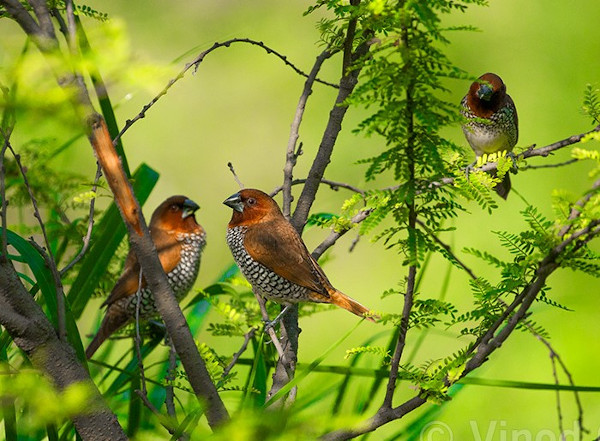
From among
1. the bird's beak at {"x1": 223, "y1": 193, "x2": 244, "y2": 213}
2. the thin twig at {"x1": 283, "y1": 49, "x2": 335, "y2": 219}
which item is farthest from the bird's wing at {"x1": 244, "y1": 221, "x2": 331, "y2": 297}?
the thin twig at {"x1": 283, "y1": 49, "x2": 335, "y2": 219}

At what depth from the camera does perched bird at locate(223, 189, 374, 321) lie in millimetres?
2854

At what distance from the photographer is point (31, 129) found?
1357 millimetres

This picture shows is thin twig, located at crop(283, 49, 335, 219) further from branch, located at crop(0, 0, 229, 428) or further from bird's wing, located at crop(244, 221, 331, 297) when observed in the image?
branch, located at crop(0, 0, 229, 428)

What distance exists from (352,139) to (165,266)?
2.46 metres

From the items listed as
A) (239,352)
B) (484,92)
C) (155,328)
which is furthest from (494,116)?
(239,352)

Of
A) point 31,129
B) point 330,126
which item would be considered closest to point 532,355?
point 330,126

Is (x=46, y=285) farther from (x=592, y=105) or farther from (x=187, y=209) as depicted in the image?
(x=187, y=209)

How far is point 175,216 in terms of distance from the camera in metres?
3.84

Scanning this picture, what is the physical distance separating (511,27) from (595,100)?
4.68 metres

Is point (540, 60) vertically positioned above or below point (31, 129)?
above

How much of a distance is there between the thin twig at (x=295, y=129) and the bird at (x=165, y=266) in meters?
0.92

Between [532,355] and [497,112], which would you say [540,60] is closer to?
[532,355]

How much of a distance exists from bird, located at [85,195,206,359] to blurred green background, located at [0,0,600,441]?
0.67 meters

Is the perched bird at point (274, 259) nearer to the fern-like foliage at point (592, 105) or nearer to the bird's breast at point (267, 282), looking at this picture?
the bird's breast at point (267, 282)
